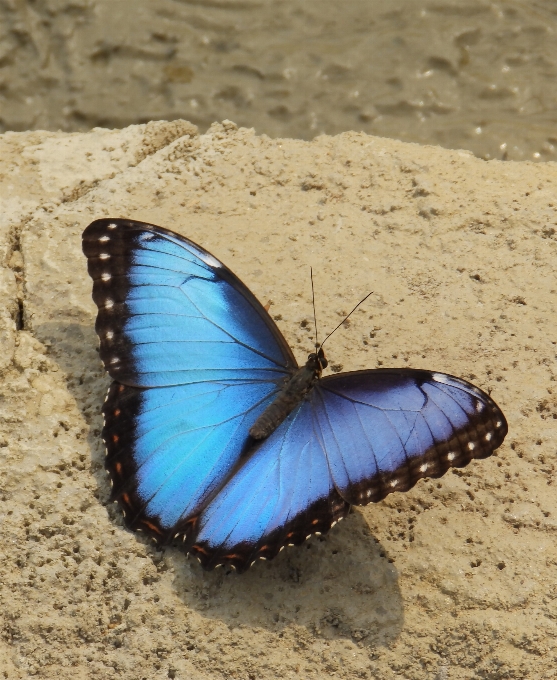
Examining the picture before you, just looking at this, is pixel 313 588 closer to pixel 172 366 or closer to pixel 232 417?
pixel 232 417

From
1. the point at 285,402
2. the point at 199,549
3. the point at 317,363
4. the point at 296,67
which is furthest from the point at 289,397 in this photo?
the point at 296,67

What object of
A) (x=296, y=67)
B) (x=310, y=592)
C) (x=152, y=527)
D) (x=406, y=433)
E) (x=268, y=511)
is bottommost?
(x=310, y=592)

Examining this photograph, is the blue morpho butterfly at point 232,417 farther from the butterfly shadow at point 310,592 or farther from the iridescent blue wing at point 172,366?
the butterfly shadow at point 310,592

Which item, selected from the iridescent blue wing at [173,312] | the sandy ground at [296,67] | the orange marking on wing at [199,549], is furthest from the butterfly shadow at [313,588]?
the sandy ground at [296,67]

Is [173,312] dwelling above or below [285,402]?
above

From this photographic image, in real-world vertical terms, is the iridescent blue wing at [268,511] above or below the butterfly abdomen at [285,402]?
below

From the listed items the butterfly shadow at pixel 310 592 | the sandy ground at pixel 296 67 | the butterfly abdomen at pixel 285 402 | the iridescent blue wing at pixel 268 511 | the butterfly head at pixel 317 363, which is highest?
the sandy ground at pixel 296 67

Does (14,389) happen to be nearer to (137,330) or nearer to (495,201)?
(137,330)
